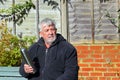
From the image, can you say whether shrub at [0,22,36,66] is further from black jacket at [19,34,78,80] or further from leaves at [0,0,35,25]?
black jacket at [19,34,78,80]

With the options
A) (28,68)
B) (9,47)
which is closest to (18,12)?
(9,47)

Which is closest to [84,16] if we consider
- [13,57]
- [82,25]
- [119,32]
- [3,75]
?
→ [82,25]

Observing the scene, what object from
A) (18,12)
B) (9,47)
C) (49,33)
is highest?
(49,33)

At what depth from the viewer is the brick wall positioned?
24.1 feet

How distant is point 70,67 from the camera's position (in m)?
4.86

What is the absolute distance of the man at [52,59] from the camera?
4.88 metres

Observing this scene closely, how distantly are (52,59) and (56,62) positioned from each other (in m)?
0.05

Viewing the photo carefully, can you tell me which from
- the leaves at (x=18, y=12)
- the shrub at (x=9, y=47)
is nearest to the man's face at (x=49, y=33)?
the shrub at (x=9, y=47)

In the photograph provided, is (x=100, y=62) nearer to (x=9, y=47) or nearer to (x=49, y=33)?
(x=9, y=47)

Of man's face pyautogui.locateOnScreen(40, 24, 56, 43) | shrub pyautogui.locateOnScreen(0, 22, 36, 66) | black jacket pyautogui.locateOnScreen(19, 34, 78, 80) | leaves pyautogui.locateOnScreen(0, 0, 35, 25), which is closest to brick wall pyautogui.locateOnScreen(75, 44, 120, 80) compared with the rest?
shrub pyautogui.locateOnScreen(0, 22, 36, 66)

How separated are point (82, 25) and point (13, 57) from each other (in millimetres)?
1188

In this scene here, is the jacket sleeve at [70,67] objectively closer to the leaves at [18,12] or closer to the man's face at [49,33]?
the man's face at [49,33]

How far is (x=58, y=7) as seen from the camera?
764cm

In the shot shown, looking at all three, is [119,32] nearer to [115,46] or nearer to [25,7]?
[115,46]
